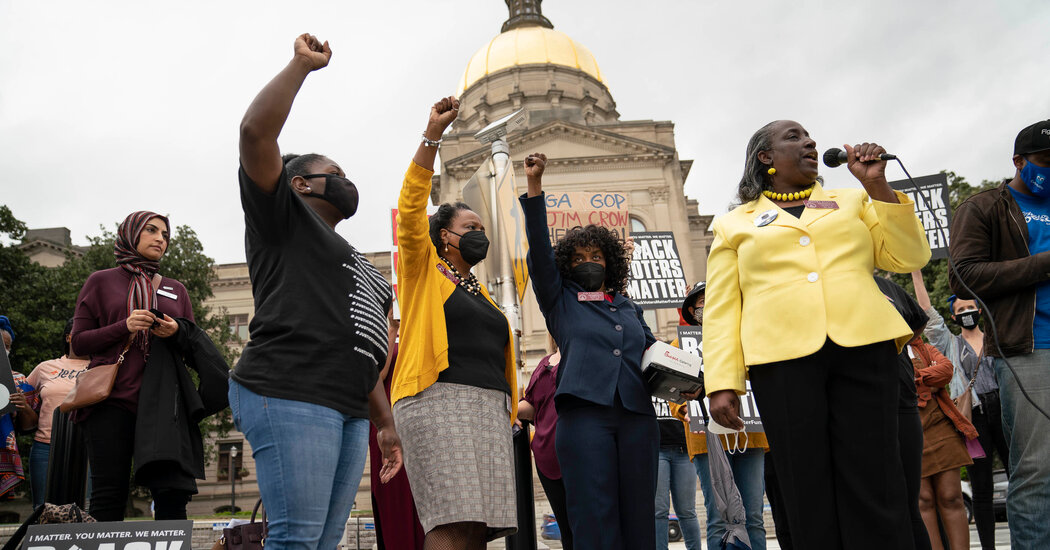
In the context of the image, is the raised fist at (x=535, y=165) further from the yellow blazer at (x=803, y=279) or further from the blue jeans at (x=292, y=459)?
the blue jeans at (x=292, y=459)

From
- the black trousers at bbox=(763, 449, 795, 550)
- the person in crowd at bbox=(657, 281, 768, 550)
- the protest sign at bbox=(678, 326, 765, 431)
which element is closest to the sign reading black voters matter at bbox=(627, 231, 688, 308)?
the protest sign at bbox=(678, 326, 765, 431)

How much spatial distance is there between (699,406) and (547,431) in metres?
1.24

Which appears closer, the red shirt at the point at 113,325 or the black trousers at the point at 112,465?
the black trousers at the point at 112,465

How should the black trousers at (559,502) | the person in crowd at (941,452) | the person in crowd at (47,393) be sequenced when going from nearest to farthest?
the black trousers at (559,502), the person in crowd at (941,452), the person in crowd at (47,393)

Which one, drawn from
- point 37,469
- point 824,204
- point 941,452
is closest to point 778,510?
point 941,452

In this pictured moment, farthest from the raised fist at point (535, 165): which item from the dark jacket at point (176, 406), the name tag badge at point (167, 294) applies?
the name tag badge at point (167, 294)

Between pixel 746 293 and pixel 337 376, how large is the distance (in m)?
1.66

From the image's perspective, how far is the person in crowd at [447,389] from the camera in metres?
3.36

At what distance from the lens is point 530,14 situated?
5878cm

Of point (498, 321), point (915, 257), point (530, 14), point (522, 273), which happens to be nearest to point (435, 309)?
point (498, 321)

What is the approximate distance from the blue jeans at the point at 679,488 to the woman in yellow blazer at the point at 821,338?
10.7ft

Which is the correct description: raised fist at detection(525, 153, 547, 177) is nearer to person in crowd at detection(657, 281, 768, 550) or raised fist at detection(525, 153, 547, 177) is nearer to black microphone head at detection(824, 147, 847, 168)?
black microphone head at detection(824, 147, 847, 168)

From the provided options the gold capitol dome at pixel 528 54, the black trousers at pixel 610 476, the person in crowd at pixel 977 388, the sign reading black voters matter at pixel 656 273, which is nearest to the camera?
the black trousers at pixel 610 476

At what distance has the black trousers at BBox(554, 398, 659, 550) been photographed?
12.2 ft
